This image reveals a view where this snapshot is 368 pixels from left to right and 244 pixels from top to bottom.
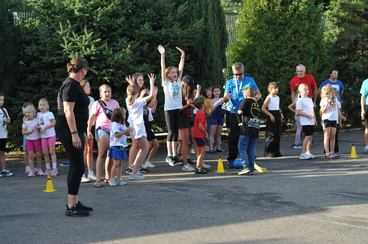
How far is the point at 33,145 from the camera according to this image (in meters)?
11.0

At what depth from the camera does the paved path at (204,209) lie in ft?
20.6

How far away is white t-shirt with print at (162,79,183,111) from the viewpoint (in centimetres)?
1099

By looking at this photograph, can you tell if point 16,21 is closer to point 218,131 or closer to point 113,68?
point 113,68

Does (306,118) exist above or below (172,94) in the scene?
below

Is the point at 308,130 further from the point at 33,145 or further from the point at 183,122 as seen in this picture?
the point at 33,145

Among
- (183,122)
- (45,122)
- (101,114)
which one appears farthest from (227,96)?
(45,122)

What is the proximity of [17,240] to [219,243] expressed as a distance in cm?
224

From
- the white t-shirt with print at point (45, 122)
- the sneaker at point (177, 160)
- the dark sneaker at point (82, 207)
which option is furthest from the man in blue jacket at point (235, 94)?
the dark sneaker at point (82, 207)

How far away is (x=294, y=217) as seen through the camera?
22.9 feet

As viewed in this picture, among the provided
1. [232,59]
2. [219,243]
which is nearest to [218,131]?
[232,59]

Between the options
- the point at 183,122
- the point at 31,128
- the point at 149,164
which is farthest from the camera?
the point at 149,164

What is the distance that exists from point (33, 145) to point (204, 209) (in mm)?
4812

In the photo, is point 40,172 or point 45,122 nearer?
point 40,172

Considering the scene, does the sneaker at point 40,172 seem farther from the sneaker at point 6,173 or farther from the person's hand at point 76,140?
the person's hand at point 76,140
